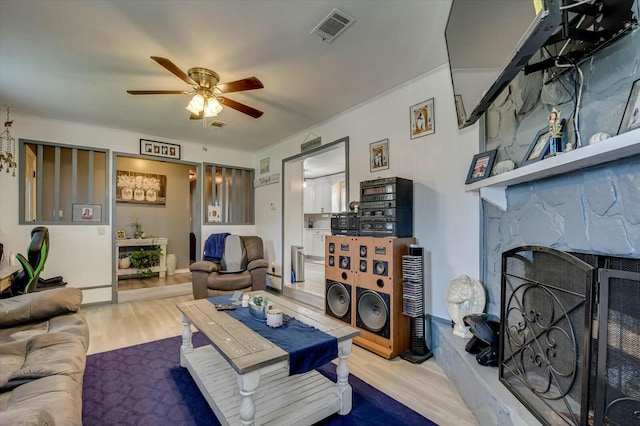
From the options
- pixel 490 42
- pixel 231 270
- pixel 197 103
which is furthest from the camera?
pixel 231 270

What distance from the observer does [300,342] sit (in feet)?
5.24

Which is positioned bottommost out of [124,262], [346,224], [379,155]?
[124,262]

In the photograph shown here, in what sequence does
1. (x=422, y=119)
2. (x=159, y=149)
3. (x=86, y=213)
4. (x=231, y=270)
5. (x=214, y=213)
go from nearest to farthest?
(x=422, y=119) < (x=86, y=213) < (x=231, y=270) < (x=159, y=149) < (x=214, y=213)

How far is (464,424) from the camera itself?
1654 mm

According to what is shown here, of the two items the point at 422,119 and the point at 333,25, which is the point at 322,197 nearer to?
the point at 422,119

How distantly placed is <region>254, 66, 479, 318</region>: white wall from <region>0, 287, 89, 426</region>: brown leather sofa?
2590mm

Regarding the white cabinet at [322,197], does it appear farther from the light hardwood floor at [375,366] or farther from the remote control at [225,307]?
the remote control at [225,307]

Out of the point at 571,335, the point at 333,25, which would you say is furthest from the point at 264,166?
the point at 571,335

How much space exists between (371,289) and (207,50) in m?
2.50

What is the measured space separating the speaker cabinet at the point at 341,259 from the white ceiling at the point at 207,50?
163 cm

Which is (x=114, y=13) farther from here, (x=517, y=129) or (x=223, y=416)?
(x=517, y=129)

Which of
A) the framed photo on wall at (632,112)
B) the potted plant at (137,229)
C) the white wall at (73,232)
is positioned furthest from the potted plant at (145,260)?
the framed photo on wall at (632,112)

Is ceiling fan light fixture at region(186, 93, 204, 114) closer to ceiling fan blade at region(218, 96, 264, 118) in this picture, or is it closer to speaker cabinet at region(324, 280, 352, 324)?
ceiling fan blade at region(218, 96, 264, 118)

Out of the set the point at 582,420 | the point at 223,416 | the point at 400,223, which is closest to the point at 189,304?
the point at 223,416
